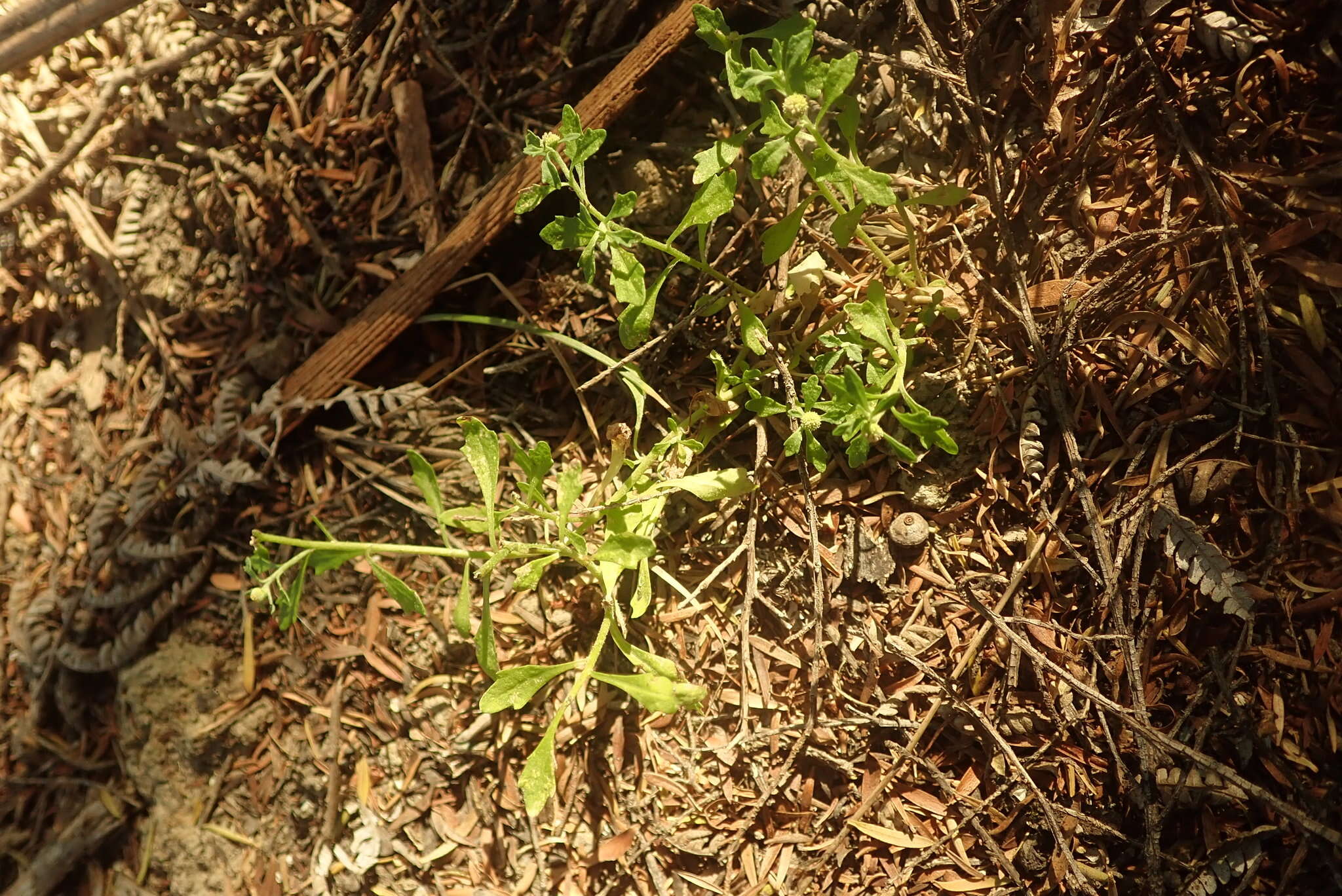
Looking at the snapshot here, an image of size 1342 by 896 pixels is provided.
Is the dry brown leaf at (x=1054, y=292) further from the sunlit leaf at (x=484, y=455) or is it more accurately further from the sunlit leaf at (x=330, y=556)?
the sunlit leaf at (x=330, y=556)

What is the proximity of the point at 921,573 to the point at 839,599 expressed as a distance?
16 cm

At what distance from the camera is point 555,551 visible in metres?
1.42

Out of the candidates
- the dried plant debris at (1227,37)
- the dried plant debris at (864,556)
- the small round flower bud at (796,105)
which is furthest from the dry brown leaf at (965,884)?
the dried plant debris at (1227,37)

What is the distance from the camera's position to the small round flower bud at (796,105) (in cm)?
125

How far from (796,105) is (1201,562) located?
997 millimetres

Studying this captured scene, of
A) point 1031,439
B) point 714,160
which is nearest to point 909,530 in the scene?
point 1031,439

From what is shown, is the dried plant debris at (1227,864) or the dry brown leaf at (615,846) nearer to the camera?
the dried plant debris at (1227,864)

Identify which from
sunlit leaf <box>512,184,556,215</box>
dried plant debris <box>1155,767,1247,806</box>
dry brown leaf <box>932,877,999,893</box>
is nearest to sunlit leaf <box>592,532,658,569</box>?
sunlit leaf <box>512,184,556,215</box>

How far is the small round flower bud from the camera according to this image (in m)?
1.25

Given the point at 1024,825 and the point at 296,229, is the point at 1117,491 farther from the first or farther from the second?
the point at 296,229

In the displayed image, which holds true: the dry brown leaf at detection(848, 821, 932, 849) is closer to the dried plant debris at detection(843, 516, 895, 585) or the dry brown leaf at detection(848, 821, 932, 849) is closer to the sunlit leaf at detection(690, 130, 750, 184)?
the dried plant debris at detection(843, 516, 895, 585)

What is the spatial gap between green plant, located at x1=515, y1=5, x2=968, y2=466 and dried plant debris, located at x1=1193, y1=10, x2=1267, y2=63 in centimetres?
51

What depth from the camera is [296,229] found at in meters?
1.85

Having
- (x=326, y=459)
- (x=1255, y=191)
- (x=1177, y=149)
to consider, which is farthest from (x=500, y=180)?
(x=1255, y=191)
